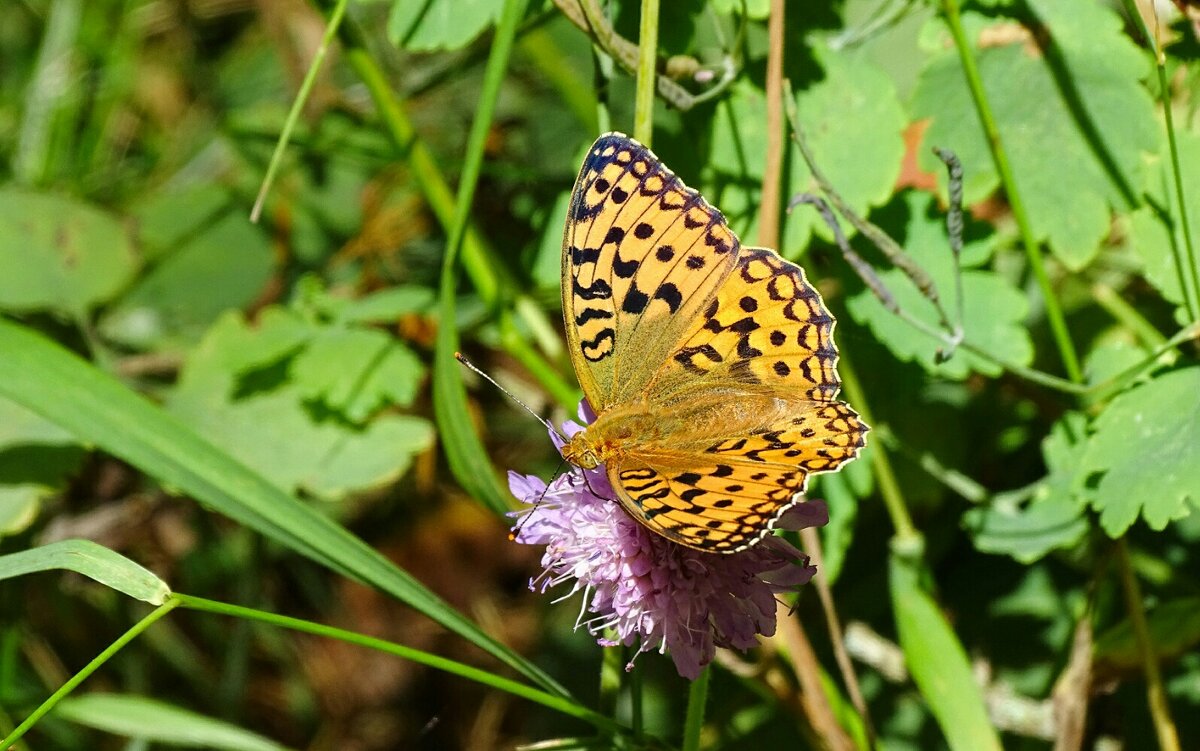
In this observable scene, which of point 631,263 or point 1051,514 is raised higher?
point 631,263

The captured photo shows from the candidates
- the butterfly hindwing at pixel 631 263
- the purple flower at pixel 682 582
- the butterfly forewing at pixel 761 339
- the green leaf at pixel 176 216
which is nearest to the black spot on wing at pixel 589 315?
the butterfly hindwing at pixel 631 263

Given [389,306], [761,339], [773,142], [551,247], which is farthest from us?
[389,306]

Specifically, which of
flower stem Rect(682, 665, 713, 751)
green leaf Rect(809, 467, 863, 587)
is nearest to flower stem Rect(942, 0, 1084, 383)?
green leaf Rect(809, 467, 863, 587)

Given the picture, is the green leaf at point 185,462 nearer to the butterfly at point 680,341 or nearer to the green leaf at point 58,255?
the butterfly at point 680,341

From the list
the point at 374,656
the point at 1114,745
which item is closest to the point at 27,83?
the point at 374,656

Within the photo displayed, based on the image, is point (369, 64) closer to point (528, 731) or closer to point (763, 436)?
point (763, 436)

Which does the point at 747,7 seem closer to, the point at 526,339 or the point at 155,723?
the point at 526,339

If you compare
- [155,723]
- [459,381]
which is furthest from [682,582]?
[155,723]
